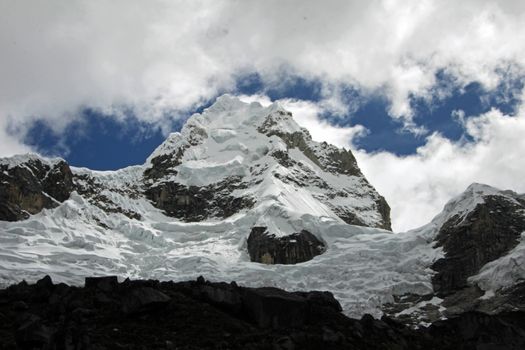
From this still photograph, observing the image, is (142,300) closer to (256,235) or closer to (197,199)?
(256,235)

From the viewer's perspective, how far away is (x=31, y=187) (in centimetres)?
16800

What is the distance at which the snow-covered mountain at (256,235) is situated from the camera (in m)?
113

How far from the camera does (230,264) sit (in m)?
131

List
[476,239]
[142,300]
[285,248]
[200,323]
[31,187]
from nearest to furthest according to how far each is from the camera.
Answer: [200,323]
[142,300]
[476,239]
[285,248]
[31,187]

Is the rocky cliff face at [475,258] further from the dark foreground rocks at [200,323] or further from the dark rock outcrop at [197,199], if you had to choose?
the dark rock outcrop at [197,199]

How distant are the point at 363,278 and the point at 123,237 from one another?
58.9m

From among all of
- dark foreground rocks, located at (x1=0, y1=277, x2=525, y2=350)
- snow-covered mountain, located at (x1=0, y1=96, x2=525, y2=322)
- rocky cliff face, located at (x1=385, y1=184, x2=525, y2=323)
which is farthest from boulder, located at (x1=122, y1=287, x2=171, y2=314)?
rocky cliff face, located at (x1=385, y1=184, x2=525, y2=323)

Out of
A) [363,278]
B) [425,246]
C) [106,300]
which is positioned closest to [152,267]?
[363,278]

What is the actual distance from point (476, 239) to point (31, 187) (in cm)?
9696

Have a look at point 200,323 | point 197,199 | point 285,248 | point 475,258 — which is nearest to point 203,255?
point 285,248

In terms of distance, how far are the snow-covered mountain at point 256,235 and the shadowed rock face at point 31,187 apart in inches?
12.1

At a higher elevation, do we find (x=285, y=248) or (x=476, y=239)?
(x=285, y=248)

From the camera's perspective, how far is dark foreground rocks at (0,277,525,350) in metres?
31.9

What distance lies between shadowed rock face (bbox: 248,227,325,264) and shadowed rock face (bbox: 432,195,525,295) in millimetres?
24216
